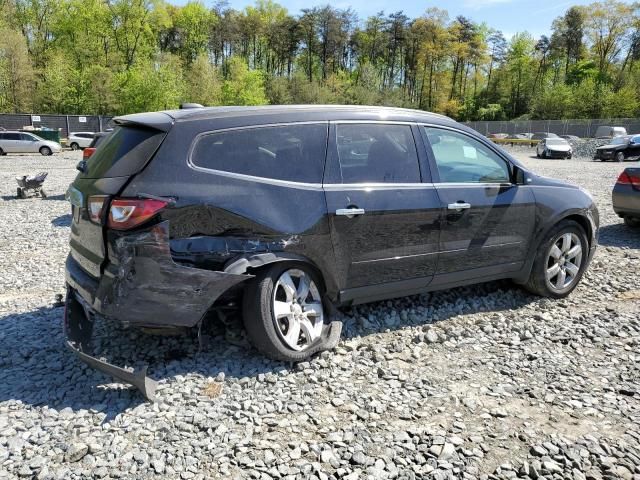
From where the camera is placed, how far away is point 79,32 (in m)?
65.9

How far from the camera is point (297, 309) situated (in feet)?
12.5

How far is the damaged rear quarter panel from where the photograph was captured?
3.28 m

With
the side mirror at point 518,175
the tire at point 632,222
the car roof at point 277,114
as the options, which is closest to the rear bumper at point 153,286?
the car roof at point 277,114

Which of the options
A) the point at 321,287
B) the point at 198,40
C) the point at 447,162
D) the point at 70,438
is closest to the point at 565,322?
the point at 447,162

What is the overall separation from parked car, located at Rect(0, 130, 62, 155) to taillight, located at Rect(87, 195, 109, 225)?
33432 millimetres

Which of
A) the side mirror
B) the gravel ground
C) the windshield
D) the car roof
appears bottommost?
the gravel ground

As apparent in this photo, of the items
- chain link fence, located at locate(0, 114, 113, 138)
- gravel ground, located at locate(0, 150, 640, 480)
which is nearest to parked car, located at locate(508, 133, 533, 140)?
chain link fence, located at locate(0, 114, 113, 138)

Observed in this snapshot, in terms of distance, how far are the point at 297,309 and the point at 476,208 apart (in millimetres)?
1882

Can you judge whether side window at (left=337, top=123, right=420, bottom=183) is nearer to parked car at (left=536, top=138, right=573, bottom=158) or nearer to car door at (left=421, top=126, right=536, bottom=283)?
car door at (left=421, top=126, right=536, bottom=283)

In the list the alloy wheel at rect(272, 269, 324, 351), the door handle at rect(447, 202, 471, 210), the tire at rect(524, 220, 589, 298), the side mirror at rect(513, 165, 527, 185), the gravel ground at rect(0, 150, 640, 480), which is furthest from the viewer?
the tire at rect(524, 220, 589, 298)

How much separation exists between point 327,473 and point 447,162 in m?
2.88

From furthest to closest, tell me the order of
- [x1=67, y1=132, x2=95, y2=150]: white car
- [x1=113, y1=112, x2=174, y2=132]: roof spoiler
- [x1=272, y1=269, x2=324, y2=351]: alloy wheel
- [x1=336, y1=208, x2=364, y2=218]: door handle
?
[x1=67, y1=132, x2=95, y2=150]: white car < [x1=336, y1=208, x2=364, y2=218]: door handle < [x1=272, y1=269, x2=324, y2=351]: alloy wheel < [x1=113, y1=112, x2=174, y2=132]: roof spoiler

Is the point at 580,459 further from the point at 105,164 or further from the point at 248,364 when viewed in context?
the point at 105,164

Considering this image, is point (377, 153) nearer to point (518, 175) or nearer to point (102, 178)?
point (518, 175)
